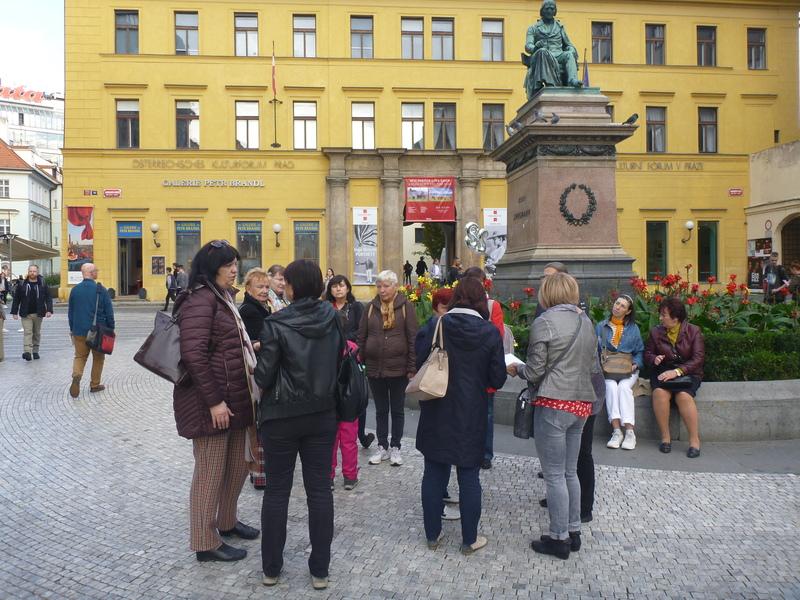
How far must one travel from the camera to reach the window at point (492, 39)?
33875 millimetres

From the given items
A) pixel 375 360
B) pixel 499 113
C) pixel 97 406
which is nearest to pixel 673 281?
pixel 375 360

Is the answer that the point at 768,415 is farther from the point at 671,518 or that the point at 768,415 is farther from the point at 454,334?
the point at 454,334

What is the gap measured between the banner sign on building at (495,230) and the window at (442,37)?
7813mm

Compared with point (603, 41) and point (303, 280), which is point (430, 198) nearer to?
point (603, 41)

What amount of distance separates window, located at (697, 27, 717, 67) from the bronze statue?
2627 cm

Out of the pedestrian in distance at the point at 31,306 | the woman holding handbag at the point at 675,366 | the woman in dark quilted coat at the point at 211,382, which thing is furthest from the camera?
the pedestrian in distance at the point at 31,306

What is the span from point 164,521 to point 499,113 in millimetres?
31454

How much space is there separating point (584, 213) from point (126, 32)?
91.5ft

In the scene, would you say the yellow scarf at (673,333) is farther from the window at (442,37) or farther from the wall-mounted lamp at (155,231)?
the window at (442,37)

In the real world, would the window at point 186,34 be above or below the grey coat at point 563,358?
above

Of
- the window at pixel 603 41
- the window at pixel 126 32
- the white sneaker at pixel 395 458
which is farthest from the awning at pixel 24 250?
the window at pixel 603 41

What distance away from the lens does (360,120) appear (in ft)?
109

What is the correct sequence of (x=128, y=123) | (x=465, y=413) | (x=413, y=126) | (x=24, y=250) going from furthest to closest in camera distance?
1. (x=413, y=126)
2. (x=128, y=123)
3. (x=24, y=250)
4. (x=465, y=413)

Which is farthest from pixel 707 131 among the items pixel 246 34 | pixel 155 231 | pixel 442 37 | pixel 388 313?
pixel 388 313
